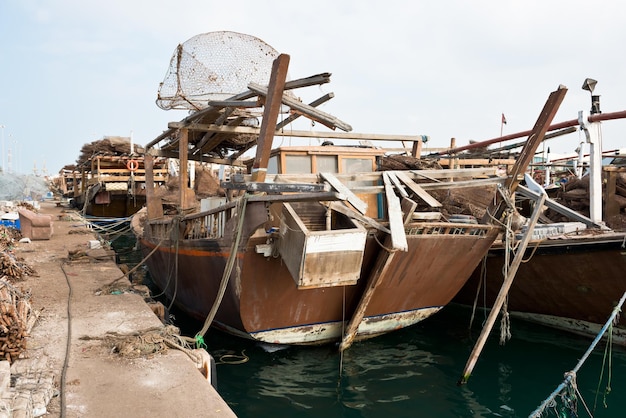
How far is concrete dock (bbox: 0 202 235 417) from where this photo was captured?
144 inches

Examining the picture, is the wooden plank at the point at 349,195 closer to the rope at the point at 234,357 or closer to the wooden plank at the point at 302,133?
the wooden plank at the point at 302,133

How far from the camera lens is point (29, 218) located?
14.4 meters

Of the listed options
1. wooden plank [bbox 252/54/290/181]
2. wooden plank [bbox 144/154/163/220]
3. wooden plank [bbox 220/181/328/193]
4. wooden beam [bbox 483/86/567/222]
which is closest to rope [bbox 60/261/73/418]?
wooden plank [bbox 220/181/328/193]

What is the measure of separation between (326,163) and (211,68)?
2.69 metres

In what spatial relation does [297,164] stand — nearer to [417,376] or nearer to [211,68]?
[211,68]

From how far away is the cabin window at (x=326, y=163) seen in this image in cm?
769

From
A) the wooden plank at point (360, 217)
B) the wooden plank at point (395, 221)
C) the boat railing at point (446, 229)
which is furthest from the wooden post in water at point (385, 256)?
the boat railing at point (446, 229)

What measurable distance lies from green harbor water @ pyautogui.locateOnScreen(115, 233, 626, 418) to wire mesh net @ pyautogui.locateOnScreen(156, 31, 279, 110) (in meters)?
4.16

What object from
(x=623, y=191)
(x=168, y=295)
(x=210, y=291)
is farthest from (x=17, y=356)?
(x=623, y=191)

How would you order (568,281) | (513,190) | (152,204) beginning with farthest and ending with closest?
(152,204), (568,281), (513,190)

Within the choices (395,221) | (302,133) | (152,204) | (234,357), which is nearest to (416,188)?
(395,221)

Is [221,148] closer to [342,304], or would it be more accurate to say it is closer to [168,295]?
[168,295]

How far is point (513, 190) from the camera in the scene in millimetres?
6902

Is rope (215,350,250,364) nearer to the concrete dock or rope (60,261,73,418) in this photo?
the concrete dock
